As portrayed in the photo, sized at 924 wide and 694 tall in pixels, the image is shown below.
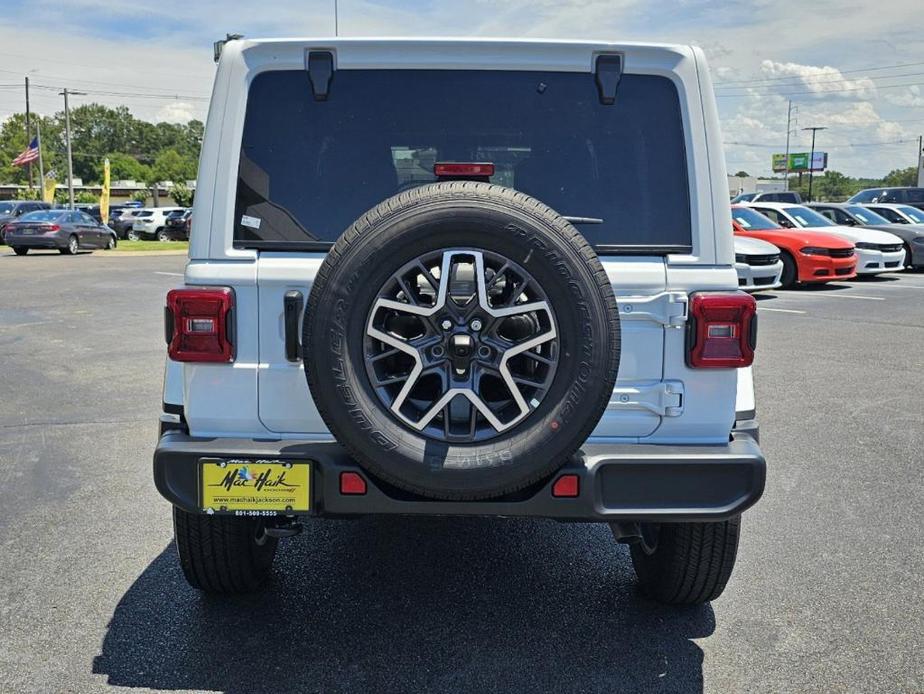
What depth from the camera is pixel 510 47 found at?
3096mm

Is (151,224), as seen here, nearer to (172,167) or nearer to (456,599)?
(456,599)

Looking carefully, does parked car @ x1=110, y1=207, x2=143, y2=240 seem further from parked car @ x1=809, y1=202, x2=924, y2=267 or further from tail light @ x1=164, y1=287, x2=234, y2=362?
tail light @ x1=164, y1=287, x2=234, y2=362

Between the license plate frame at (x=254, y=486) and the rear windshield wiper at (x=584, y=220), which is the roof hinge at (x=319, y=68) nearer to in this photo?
the rear windshield wiper at (x=584, y=220)

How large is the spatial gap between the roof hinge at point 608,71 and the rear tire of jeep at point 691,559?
157 cm

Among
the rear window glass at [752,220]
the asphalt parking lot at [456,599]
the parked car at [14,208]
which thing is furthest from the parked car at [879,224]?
the parked car at [14,208]

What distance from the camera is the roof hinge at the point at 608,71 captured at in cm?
309

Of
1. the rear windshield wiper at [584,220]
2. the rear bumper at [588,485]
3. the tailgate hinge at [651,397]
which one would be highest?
the rear windshield wiper at [584,220]

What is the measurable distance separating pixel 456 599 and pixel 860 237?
17314 mm

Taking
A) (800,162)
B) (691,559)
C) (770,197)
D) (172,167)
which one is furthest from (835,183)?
(691,559)

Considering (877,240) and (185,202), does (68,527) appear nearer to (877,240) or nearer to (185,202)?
(877,240)

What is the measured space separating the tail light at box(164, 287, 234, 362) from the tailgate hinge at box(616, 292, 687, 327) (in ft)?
4.16

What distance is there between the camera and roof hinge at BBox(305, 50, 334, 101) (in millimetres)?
3090

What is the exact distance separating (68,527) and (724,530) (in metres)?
3.09

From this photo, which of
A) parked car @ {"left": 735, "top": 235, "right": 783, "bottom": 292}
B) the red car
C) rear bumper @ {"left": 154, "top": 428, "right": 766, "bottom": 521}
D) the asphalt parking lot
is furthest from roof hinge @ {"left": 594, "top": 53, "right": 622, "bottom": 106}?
the red car
